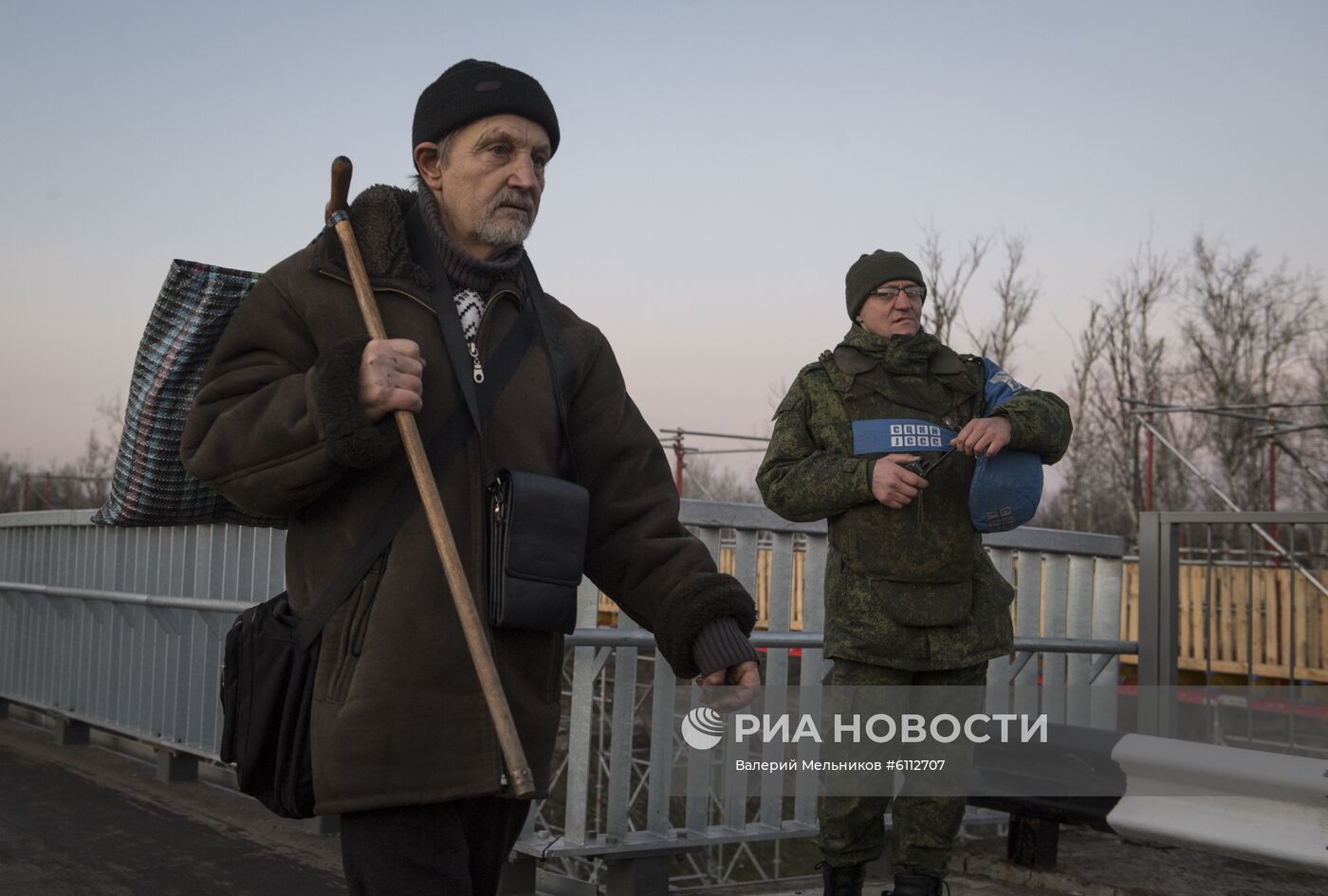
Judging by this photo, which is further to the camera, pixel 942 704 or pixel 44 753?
pixel 44 753

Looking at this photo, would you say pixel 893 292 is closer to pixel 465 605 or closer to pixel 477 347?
pixel 477 347

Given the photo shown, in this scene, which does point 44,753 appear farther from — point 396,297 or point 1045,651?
point 396,297

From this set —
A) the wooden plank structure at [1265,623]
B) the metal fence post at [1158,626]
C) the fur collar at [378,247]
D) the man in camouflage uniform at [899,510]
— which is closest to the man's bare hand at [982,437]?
the man in camouflage uniform at [899,510]

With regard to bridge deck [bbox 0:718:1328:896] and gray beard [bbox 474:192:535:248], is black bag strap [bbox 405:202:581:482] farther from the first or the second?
bridge deck [bbox 0:718:1328:896]

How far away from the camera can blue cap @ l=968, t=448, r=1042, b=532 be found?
3926 mm

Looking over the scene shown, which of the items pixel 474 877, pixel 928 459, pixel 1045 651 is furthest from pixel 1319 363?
pixel 474 877

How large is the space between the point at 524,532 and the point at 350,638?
0.33m

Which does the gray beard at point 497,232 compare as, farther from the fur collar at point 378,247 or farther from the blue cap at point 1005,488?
the blue cap at point 1005,488

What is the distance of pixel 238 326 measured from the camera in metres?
2.32

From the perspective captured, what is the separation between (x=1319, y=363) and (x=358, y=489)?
107ft

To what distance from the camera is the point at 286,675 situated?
2209 millimetres

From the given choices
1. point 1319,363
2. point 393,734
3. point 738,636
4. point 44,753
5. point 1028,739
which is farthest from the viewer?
point 1319,363

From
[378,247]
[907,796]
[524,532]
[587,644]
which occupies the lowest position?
[907,796]

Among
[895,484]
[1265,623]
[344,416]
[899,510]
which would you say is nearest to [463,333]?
[344,416]
